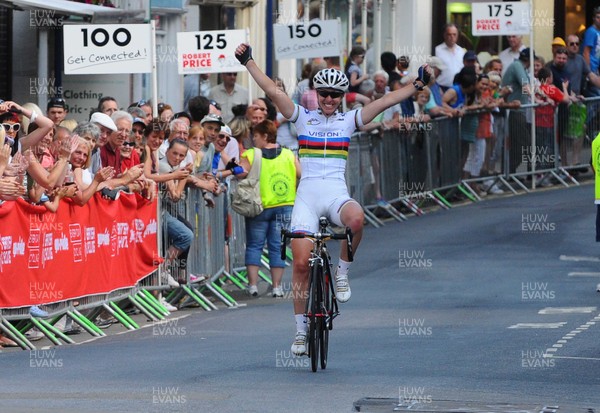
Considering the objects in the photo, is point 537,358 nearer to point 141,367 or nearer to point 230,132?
point 141,367

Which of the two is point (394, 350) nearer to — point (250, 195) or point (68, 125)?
point (68, 125)

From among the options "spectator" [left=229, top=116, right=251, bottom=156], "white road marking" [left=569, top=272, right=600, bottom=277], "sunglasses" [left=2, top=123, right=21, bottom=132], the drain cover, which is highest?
"sunglasses" [left=2, top=123, right=21, bottom=132]

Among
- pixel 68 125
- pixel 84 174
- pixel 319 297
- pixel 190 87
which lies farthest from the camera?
pixel 190 87

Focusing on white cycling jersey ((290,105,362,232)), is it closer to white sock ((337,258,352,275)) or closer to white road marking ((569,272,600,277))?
white sock ((337,258,352,275))

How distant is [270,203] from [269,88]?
6.73 m

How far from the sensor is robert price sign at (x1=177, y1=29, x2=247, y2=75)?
2242cm

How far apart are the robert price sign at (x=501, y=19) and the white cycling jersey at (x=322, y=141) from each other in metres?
16.8

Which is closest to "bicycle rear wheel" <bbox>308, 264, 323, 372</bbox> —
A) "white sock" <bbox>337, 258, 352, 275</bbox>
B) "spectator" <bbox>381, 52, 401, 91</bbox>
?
"white sock" <bbox>337, 258, 352, 275</bbox>

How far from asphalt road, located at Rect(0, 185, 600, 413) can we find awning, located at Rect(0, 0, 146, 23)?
4440mm

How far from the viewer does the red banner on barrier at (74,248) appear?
14.5 meters

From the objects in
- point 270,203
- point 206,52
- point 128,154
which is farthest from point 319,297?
point 206,52

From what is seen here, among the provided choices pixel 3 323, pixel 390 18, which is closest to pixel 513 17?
pixel 390 18

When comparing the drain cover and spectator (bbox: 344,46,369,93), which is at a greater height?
spectator (bbox: 344,46,369,93)

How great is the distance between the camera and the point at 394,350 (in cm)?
1389
